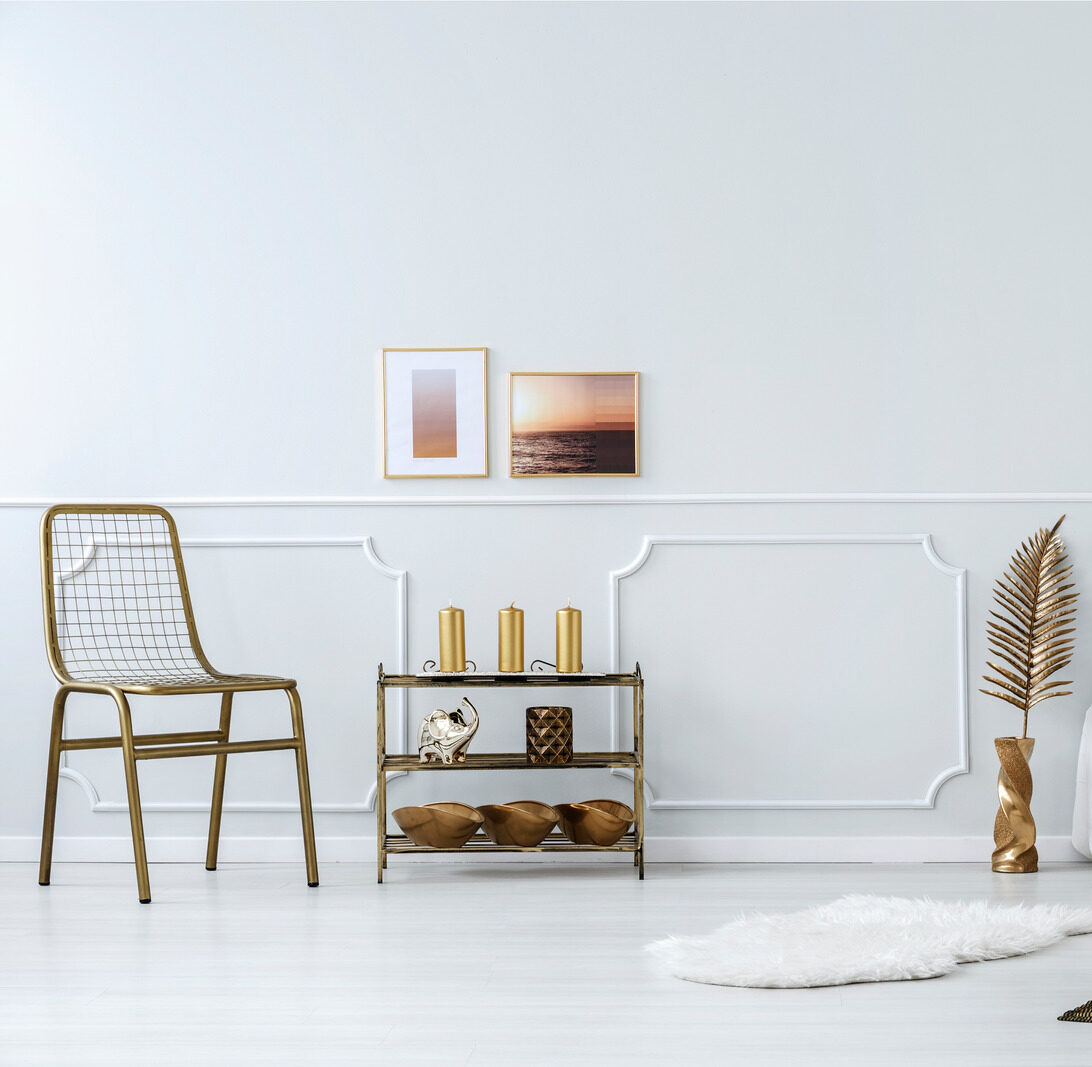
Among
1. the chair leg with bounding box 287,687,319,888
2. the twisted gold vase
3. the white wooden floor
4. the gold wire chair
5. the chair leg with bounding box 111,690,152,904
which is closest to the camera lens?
the white wooden floor

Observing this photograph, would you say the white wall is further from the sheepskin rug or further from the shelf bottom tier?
the sheepskin rug

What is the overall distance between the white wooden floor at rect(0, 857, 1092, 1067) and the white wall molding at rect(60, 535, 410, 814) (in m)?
0.32

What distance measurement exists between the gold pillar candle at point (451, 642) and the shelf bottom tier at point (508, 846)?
0.42 metres

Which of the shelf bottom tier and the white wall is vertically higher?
the white wall

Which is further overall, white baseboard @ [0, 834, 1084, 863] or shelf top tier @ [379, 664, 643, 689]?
white baseboard @ [0, 834, 1084, 863]

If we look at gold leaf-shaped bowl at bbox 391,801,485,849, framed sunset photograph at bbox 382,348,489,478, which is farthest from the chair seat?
framed sunset photograph at bbox 382,348,489,478

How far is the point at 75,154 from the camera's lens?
3.22 metres

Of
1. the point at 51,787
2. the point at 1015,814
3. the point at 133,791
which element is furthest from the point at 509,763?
the point at 1015,814

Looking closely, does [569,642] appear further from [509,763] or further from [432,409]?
[432,409]

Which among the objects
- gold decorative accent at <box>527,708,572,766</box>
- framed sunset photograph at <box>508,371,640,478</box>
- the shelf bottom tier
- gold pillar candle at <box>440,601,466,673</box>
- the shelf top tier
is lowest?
the shelf bottom tier

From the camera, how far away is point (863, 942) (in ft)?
6.73

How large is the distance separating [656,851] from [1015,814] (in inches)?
34.6

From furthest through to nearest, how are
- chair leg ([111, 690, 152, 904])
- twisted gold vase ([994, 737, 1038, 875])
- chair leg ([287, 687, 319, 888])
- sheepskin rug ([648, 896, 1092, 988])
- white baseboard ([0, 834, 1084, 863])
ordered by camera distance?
1. white baseboard ([0, 834, 1084, 863])
2. twisted gold vase ([994, 737, 1038, 875])
3. chair leg ([287, 687, 319, 888])
4. chair leg ([111, 690, 152, 904])
5. sheepskin rug ([648, 896, 1092, 988])

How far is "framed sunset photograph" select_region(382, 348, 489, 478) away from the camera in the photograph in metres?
3.15
